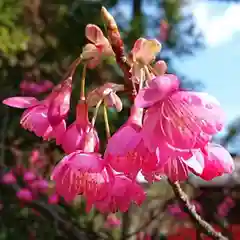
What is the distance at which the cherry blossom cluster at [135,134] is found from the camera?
3.14ft

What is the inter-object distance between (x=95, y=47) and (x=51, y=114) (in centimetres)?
14

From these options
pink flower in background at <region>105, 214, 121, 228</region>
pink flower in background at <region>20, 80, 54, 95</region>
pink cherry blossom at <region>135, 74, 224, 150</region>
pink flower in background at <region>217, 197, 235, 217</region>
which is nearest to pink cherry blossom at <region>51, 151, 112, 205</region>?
pink cherry blossom at <region>135, 74, 224, 150</region>

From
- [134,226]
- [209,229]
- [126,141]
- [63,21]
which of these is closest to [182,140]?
[126,141]

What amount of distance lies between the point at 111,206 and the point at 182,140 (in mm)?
211

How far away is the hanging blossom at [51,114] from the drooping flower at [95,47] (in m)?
0.07

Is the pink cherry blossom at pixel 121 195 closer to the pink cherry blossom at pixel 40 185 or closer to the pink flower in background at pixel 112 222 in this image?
the pink cherry blossom at pixel 40 185

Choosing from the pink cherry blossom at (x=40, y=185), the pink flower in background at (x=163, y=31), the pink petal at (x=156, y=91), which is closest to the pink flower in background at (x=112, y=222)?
the pink cherry blossom at (x=40, y=185)

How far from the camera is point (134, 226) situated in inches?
222

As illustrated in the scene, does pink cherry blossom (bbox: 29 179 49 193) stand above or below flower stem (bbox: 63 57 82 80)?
below

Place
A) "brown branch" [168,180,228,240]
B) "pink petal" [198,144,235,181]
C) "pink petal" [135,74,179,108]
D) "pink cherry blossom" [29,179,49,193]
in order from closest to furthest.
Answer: "pink petal" [135,74,179,108]
"pink petal" [198,144,235,181]
"brown branch" [168,180,228,240]
"pink cherry blossom" [29,179,49,193]

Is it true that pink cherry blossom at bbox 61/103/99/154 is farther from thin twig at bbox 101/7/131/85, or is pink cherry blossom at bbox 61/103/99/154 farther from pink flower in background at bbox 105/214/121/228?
pink flower in background at bbox 105/214/121/228

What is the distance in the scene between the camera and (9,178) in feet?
15.5

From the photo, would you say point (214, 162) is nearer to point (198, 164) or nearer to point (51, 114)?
point (198, 164)

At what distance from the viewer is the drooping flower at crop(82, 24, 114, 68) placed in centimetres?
112
